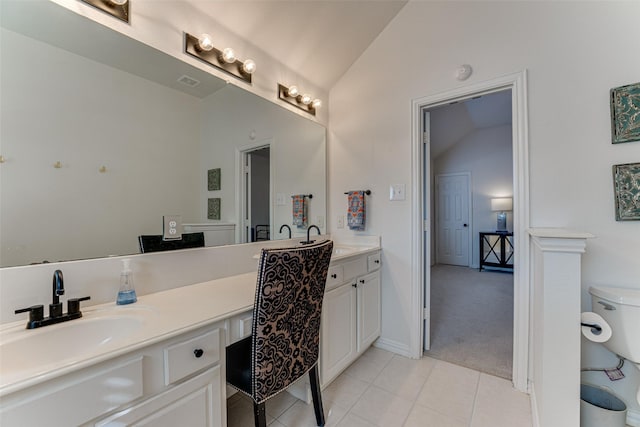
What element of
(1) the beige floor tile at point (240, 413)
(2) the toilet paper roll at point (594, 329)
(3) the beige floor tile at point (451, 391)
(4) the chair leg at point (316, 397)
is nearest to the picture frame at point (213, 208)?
(4) the chair leg at point (316, 397)

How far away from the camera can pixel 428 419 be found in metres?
1.57

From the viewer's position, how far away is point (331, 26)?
82.5 inches

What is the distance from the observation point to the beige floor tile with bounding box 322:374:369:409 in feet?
5.67

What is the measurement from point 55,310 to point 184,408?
60 cm

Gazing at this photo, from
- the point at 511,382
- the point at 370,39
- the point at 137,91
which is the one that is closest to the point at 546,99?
the point at 370,39

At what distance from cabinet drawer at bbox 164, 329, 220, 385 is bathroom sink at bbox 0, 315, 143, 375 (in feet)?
0.55

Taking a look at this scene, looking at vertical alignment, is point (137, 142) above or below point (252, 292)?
above

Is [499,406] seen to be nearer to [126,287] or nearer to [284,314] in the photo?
[284,314]

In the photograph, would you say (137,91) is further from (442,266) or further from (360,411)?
(442,266)

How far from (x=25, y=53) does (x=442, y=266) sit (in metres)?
6.61

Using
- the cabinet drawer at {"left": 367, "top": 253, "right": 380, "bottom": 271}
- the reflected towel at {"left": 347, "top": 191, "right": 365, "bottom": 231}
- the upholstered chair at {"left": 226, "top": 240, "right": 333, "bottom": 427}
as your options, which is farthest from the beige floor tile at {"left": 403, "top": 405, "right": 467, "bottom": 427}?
A: the reflected towel at {"left": 347, "top": 191, "right": 365, "bottom": 231}

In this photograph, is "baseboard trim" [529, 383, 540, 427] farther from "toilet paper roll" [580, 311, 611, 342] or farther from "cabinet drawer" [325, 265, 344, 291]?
"cabinet drawer" [325, 265, 344, 291]

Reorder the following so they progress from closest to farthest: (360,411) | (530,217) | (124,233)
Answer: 1. (124,233)
2. (360,411)
3. (530,217)

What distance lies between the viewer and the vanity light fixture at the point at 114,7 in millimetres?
1183
